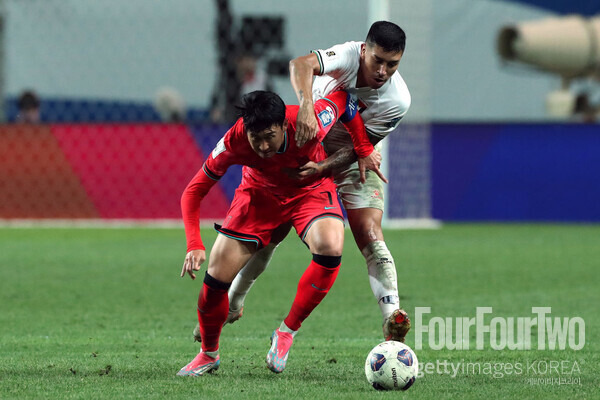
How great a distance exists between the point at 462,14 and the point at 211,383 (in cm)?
1228

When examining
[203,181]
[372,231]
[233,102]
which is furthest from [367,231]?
[233,102]

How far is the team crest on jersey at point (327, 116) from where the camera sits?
17.0 feet

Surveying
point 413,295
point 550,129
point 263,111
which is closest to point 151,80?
point 550,129

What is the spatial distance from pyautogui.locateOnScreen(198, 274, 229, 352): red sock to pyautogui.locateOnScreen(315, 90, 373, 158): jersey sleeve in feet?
3.17

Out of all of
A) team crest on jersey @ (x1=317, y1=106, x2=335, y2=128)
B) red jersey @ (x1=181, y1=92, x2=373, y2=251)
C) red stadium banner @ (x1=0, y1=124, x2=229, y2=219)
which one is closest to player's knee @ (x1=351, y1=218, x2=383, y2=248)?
red jersey @ (x1=181, y1=92, x2=373, y2=251)

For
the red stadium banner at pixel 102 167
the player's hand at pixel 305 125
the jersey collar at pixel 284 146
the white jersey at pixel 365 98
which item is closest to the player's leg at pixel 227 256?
the jersey collar at pixel 284 146

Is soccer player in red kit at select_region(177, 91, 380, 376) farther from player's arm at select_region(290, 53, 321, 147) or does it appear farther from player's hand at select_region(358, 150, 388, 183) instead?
player's hand at select_region(358, 150, 388, 183)

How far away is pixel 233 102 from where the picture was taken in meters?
14.2

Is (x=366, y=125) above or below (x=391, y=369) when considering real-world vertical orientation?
above

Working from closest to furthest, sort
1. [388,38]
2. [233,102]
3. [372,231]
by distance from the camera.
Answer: [388,38]
[372,231]
[233,102]

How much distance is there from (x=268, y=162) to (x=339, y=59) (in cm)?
70

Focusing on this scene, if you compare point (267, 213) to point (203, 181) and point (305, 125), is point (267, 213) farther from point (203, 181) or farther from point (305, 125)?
point (305, 125)

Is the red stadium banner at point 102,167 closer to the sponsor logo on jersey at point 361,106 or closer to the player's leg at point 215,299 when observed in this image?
the sponsor logo on jersey at point 361,106

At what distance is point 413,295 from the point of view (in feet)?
24.9
